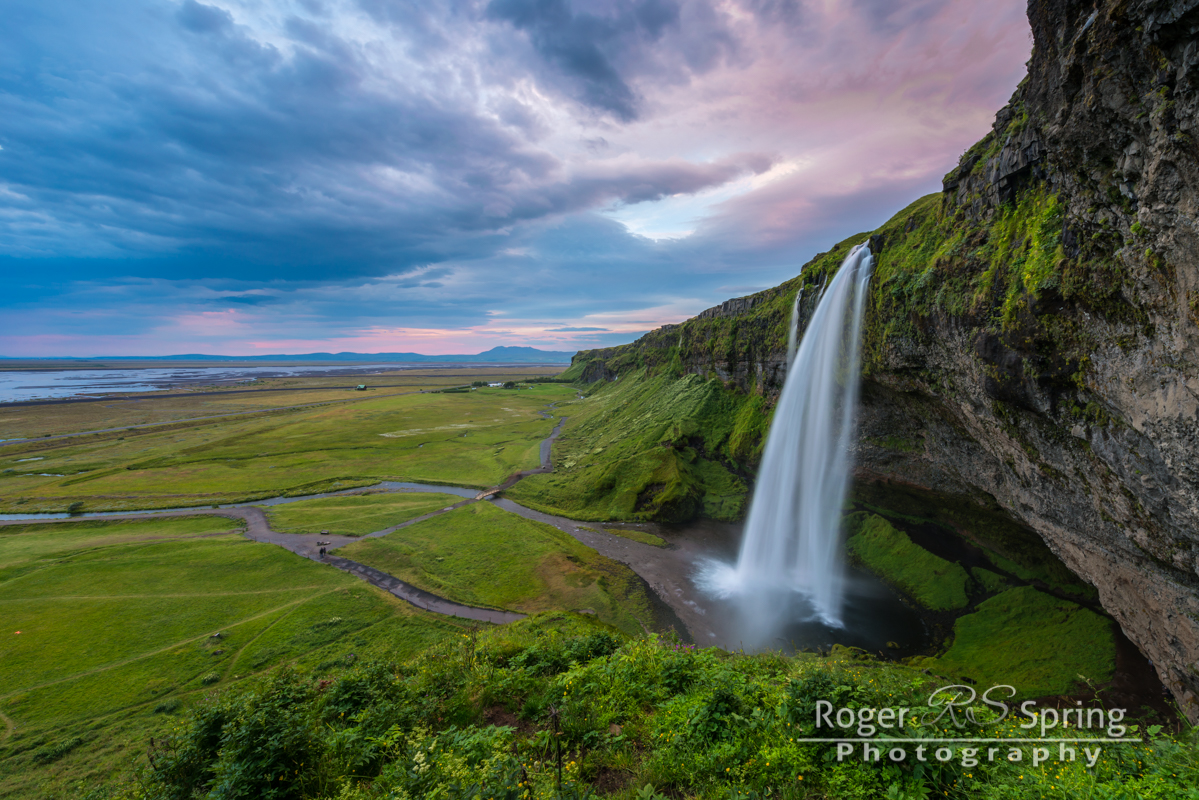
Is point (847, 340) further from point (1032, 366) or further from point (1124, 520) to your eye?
point (1124, 520)

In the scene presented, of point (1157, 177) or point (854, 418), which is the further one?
point (854, 418)

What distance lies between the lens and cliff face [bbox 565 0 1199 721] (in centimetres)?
976

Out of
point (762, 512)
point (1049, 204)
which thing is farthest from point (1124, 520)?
point (762, 512)

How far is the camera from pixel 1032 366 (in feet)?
50.9

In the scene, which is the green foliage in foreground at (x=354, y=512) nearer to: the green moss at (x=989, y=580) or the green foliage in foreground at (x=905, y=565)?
the green foliage in foreground at (x=905, y=565)

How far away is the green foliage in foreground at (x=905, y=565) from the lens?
25.1 meters

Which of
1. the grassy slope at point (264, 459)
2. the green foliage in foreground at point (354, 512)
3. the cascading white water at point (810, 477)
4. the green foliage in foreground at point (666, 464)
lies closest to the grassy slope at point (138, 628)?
the green foliage in foreground at point (354, 512)

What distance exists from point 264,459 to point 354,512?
3429 cm

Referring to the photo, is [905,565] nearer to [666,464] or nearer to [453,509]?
[666,464]

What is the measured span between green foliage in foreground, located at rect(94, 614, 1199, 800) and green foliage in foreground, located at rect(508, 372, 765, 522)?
30121 mm

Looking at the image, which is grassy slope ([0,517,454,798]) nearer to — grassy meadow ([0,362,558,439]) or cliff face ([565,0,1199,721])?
cliff face ([565,0,1199,721])

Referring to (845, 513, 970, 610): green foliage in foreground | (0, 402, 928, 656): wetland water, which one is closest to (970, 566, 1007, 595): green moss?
(845, 513, 970, 610): green foliage in foreground

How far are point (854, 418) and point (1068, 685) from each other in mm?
17102

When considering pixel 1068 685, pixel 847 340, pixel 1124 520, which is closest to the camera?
pixel 1124 520
